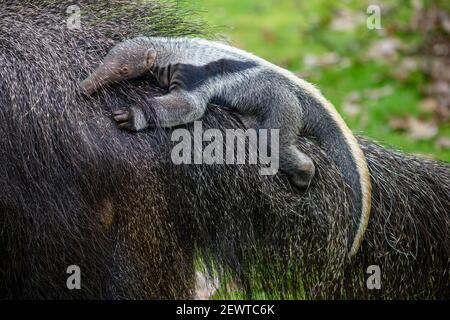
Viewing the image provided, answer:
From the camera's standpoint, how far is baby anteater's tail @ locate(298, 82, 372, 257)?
3846 millimetres

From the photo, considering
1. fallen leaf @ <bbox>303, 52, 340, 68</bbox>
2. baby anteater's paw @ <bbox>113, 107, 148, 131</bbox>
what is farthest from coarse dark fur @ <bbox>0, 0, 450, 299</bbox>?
fallen leaf @ <bbox>303, 52, 340, 68</bbox>

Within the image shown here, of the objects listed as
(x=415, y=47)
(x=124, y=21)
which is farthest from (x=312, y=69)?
(x=124, y=21)

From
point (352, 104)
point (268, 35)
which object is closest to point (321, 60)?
point (268, 35)

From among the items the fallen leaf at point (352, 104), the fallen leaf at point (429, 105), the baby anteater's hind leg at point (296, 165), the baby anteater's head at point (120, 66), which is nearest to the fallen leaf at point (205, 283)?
the baby anteater's hind leg at point (296, 165)

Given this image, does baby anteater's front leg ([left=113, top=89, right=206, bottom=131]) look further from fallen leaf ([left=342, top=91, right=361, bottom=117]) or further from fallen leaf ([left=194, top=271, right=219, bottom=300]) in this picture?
fallen leaf ([left=342, top=91, right=361, bottom=117])

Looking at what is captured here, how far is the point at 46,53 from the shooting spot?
12.6ft

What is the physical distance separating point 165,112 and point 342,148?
830 mm

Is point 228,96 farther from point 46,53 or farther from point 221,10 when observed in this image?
point 221,10

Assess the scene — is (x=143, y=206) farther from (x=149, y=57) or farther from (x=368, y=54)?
(x=368, y=54)

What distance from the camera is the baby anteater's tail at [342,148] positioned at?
3846 mm

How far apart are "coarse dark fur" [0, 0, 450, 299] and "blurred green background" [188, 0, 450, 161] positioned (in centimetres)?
325

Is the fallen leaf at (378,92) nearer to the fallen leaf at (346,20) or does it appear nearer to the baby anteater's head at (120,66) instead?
the fallen leaf at (346,20)

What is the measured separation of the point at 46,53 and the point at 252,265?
136 centimetres

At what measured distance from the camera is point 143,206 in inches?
148
